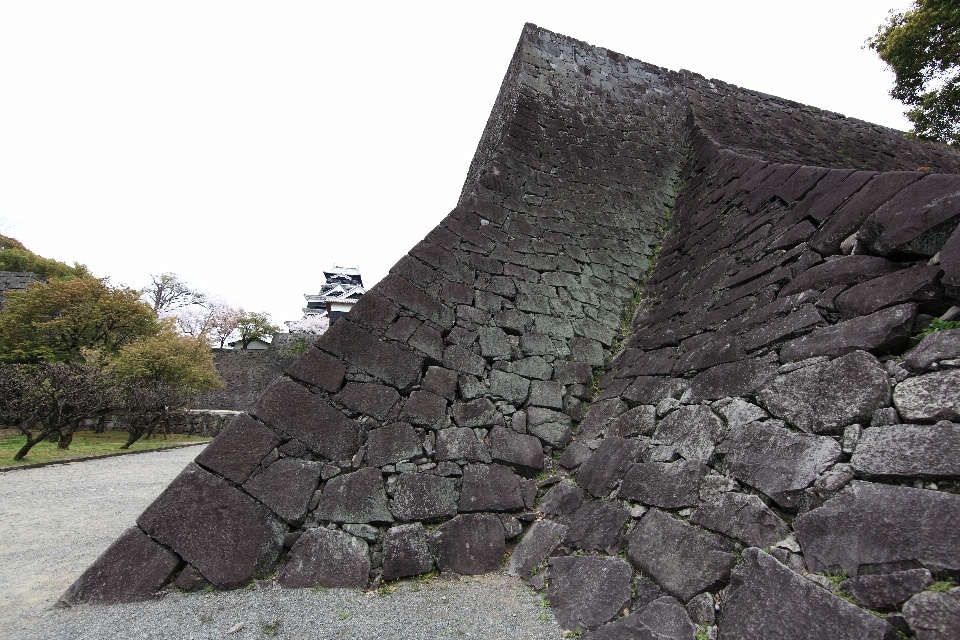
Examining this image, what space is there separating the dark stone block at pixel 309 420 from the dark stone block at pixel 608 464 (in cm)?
189

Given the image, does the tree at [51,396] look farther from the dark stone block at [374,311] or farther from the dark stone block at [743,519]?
the dark stone block at [743,519]

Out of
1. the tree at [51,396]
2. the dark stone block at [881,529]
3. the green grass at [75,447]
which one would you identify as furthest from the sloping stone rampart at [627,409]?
the tree at [51,396]

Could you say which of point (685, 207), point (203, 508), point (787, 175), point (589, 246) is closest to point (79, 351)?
point (203, 508)

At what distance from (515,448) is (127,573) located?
2.94 meters

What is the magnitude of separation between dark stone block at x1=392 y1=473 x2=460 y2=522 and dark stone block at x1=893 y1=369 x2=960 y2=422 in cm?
290

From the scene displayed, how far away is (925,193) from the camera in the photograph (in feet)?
7.93

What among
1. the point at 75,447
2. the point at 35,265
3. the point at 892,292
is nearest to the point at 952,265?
the point at 892,292

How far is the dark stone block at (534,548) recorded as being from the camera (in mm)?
3230

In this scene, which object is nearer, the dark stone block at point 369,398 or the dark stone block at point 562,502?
the dark stone block at point 562,502

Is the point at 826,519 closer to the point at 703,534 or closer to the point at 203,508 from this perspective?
the point at 703,534

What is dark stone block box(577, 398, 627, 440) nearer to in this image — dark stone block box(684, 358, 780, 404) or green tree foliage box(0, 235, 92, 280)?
dark stone block box(684, 358, 780, 404)

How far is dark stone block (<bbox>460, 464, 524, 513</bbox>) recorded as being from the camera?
3.64 metres

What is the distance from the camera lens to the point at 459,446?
12.7 ft

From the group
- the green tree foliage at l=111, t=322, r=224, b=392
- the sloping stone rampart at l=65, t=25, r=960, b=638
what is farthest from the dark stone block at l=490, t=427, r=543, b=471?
the green tree foliage at l=111, t=322, r=224, b=392
